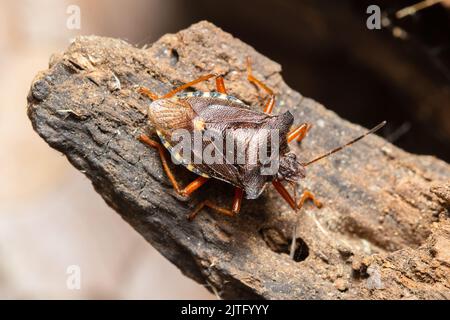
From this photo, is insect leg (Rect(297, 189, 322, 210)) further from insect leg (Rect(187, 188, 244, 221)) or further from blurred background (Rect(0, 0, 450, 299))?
blurred background (Rect(0, 0, 450, 299))

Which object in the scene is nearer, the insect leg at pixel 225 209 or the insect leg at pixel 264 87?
the insect leg at pixel 225 209

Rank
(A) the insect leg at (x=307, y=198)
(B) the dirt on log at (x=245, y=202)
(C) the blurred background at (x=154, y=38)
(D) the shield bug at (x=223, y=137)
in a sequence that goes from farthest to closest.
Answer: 1. (C) the blurred background at (x=154, y=38)
2. (A) the insect leg at (x=307, y=198)
3. (D) the shield bug at (x=223, y=137)
4. (B) the dirt on log at (x=245, y=202)

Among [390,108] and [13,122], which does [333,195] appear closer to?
[390,108]

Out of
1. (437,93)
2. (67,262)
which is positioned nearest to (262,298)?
(67,262)

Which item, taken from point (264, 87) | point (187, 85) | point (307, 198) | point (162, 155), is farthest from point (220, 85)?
point (307, 198)

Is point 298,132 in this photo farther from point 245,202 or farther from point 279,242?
point 279,242

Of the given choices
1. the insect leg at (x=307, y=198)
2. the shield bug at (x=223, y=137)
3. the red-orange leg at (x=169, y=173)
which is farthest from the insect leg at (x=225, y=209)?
the insect leg at (x=307, y=198)

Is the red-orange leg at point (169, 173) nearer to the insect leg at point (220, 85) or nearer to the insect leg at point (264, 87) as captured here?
the insect leg at point (220, 85)

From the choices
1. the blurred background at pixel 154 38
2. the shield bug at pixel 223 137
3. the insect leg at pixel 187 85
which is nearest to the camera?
the shield bug at pixel 223 137
